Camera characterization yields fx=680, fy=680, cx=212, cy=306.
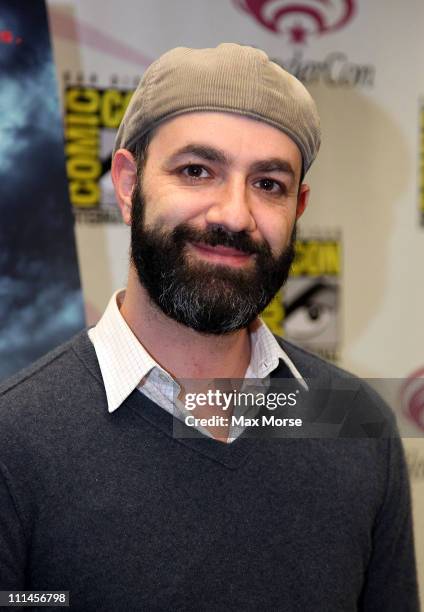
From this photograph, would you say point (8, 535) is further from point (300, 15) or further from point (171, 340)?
point (300, 15)

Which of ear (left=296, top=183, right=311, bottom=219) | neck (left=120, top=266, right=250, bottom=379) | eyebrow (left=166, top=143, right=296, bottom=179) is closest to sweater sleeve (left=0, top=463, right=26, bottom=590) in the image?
neck (left=120, top=266, right=250, bottom=379)

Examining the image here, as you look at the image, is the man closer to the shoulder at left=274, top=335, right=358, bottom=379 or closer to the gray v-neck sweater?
the gray v-neck sweater

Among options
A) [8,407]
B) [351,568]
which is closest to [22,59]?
[8,407]

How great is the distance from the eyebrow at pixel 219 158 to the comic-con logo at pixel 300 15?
1217 mm

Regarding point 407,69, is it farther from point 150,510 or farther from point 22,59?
point 150,510

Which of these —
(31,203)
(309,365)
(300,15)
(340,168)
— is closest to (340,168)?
(340,168)

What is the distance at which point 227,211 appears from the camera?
3.20 feet

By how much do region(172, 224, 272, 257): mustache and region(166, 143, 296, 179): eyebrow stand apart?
0.33ft

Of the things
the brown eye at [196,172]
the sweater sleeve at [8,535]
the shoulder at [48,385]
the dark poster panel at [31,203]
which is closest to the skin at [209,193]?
the brown eye at [196,172]

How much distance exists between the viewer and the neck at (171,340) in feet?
3.54

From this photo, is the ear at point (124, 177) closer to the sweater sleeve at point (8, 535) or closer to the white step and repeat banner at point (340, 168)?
the sweater sleeve at point (8, 535)

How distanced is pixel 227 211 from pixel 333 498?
48 cm

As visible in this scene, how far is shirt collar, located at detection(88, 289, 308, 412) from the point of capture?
0.98m

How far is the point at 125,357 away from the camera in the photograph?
1.02 meters
